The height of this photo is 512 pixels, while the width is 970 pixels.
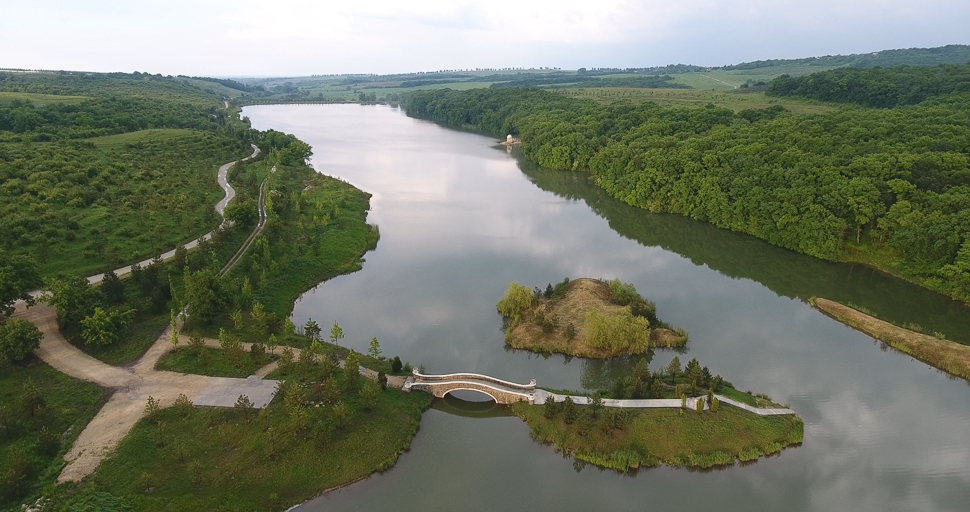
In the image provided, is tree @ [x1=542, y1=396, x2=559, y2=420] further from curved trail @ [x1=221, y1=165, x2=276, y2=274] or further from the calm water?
curved trail @ [x1=221, y1=165, x2=276, y2=274]

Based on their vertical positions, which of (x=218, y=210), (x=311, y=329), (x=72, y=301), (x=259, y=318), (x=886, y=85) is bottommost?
(x=311, y=329)

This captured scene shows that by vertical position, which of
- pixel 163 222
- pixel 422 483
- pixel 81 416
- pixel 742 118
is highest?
pixel 742 118

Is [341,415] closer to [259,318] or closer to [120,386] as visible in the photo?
[259,318]

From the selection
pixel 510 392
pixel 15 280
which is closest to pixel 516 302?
pixel 510 392

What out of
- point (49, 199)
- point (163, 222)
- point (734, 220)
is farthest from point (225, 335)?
point (734, 220)

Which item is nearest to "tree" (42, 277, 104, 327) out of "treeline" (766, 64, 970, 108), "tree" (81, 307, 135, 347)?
"tree" (81, 307, 135, 347)

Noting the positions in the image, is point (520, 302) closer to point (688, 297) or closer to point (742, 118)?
point (688, 297)
